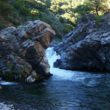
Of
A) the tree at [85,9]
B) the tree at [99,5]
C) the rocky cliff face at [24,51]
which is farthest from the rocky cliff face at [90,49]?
the tree at [85,9]

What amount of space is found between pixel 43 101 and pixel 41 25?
38.0 ft

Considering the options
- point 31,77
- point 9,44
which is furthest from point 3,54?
point 31,77

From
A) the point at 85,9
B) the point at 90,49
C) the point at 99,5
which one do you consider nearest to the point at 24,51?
the point at 90,49

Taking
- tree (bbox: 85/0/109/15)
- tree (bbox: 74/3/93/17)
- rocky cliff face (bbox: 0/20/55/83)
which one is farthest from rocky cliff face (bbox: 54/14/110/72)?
tree (bbox: 74/3/93/17)

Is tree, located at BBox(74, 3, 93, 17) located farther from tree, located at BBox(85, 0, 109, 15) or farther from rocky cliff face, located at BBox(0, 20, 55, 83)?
rocky cliff face, located at BBox(0, 20, 55, 83)

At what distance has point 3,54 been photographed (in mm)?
17328

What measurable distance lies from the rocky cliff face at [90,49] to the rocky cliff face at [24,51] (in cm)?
725

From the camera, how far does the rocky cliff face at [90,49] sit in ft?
64.5

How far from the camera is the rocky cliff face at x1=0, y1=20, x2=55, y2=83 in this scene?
1642 cm

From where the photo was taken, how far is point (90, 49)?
21.2 meters

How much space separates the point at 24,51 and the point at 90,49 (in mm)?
10919

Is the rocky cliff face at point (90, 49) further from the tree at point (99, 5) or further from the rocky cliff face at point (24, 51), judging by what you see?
the tree at point (99, 5)

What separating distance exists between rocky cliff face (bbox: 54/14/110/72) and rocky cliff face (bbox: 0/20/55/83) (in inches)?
286

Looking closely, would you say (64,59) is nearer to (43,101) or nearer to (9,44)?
(9,44)
